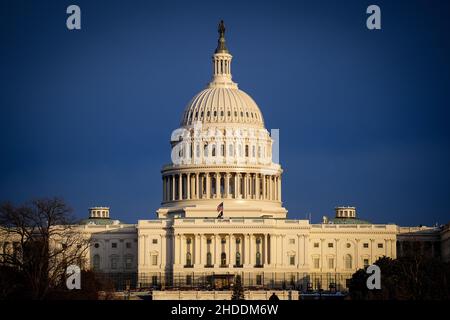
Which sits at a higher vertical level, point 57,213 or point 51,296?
point 57,213

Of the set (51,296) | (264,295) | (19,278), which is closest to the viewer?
(51,296)

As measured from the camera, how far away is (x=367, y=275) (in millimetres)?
180500

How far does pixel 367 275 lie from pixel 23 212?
143ft

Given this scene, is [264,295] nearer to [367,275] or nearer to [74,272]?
[367,275]

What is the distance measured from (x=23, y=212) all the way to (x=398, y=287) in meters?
41.3
